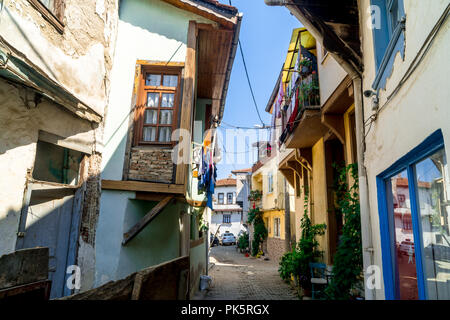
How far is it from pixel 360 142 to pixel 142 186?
4149 mm

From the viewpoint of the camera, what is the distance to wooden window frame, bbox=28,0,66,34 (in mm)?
3869

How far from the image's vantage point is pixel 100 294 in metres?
1.63

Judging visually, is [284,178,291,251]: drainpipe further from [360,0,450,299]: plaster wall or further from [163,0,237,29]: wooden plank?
[360,0,450,299]: plaster wall

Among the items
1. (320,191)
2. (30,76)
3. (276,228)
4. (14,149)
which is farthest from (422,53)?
(276,228)

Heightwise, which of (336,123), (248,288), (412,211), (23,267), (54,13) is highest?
(54,13)

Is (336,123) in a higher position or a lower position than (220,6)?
lower

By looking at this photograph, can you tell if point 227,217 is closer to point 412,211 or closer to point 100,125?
point 100,125

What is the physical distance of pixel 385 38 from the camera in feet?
12.6

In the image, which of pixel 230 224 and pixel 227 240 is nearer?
pixel 227 240

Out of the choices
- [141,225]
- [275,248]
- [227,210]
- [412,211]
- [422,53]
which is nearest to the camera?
[422,53]

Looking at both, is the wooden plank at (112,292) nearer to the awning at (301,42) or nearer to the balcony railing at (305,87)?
the balcony railing at (305,87)

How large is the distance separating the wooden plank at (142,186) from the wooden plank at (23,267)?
436 cm

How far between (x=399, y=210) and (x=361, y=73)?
2.17m
